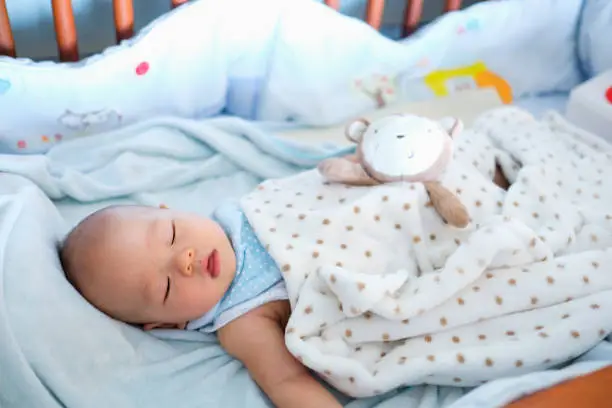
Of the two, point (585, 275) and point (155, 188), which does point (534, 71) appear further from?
point (155, 188)

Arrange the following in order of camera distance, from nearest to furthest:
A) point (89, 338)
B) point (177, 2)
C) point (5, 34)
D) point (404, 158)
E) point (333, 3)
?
point (89, 338) → point (404, 158) → point (5, 34) → point (177, 2) → point (333, 3)

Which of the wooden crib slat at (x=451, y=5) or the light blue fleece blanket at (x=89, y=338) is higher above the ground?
the wooden crib slat at (x=451, y=5)

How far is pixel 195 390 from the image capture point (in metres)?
0.94

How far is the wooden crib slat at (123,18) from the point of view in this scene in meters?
1.25

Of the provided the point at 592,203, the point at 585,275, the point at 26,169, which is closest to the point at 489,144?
the point at 592,203

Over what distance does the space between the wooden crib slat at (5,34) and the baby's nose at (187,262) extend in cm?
55

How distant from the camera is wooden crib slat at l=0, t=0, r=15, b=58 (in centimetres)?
116

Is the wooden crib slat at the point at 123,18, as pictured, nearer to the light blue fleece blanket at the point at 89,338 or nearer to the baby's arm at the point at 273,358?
the light blue fleece blanket at the point at 89,338

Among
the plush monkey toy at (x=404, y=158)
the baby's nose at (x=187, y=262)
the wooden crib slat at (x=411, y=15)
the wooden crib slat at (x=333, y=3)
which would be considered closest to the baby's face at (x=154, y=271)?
the baby's nose at (x=187, y=262)

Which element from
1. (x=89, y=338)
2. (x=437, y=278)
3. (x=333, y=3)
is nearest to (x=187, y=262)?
(x=89, y=338)

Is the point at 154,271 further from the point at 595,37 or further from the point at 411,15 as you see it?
the point at 595,37

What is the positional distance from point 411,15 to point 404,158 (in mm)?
579

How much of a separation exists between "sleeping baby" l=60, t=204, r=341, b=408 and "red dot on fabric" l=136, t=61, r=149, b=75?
0.37 metres

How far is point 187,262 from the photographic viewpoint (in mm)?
934
